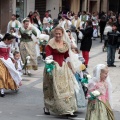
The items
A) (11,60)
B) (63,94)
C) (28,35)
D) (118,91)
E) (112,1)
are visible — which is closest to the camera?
(63,94)

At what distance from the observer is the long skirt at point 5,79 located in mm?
11070

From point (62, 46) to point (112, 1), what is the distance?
1721 inches

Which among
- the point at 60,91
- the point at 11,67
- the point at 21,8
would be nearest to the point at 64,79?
the point at 60,91

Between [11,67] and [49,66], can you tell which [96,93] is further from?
[11,67]

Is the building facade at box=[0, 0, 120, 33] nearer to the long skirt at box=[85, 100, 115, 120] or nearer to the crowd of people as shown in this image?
the crowd of people

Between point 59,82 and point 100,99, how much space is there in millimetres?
1378

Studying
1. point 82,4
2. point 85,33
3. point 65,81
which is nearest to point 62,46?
point 65,81

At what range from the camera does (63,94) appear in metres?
9.20

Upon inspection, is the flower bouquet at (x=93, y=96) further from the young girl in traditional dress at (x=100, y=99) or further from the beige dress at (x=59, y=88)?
the beige dress at (x=59, y=88)

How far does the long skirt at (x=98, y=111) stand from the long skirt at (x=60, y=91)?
121 cm

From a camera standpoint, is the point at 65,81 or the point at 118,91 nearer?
the point at 65,81

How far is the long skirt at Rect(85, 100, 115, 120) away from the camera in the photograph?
26.1ft

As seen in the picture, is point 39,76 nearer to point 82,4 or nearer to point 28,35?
point 28,35

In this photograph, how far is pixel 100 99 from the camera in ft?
26.4
